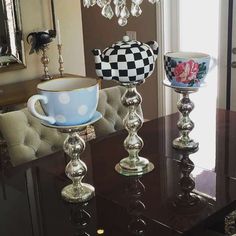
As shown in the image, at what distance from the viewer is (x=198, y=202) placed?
119 cm

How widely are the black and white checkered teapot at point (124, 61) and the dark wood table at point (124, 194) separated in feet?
1.16

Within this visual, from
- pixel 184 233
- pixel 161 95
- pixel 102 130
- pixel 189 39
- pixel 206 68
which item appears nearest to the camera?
pixel 184 233

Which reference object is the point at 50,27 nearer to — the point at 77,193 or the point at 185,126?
the point at 185,126

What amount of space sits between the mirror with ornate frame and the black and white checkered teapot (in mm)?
1868

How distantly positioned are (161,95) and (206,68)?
97.6 inches

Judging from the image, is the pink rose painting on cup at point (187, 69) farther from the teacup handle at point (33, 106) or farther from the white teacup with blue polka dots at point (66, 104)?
the teacup handle at point (33, 106)

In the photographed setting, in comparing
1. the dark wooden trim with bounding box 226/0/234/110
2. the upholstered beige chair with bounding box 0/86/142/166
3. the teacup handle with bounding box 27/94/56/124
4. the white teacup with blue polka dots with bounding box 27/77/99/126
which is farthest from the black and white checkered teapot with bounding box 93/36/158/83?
the dark wooden trim with bounding box 226/0/234/110

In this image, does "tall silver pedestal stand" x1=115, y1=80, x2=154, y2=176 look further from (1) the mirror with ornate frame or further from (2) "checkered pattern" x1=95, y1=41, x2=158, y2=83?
(1) the mirror with ornate frame

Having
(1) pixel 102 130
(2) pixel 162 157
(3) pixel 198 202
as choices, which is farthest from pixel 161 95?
(3) pixel 198 202

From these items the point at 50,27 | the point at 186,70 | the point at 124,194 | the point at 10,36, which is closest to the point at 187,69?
the point at 186,70

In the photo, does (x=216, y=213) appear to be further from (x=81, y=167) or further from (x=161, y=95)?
(x=161, y=95)

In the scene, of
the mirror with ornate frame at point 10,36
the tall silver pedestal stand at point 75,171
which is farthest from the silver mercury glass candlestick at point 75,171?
the mirror with ornate frame at point 10,36

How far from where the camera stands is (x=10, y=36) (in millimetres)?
2949

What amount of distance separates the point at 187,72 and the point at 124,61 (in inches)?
11.7
